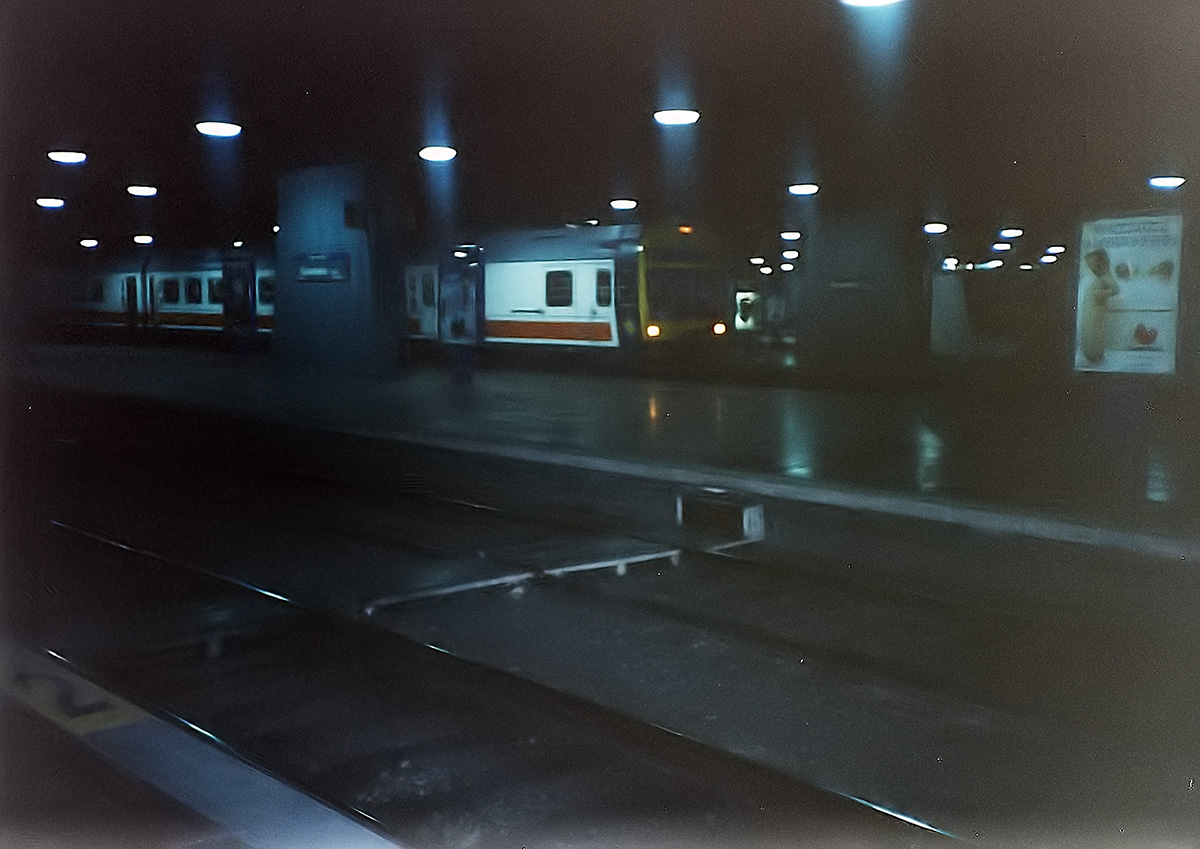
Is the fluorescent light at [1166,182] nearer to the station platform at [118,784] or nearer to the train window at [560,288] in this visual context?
the train window at [560,288]

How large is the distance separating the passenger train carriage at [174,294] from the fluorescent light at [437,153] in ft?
1.02

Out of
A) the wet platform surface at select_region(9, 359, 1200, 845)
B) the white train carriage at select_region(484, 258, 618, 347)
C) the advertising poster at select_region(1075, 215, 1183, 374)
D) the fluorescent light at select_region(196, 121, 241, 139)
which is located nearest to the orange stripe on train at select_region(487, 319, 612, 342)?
the white train carriage at select_region(484, 258, 618, 347)

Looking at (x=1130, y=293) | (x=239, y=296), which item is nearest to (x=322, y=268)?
(x=239, y=296)

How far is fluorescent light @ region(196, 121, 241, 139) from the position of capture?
1689mm

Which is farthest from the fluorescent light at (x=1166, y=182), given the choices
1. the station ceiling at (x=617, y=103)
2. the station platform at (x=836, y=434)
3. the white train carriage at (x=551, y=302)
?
the white train carriage at (x=551, y=302)

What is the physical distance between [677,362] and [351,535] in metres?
0.69

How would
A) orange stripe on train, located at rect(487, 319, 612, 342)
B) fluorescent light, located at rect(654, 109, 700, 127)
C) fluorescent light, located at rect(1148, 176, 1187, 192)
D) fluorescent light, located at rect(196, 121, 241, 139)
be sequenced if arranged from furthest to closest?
1. fluorescent light, located at rect(196, 121, 241, 139)
2. orange stripe on train, located at rect(487, 319, 612, 342)
3. fluorescent light, located at rect(654, 109, 700, 127)
4. fluorescent light, located at rect(1148, 176, 1187, 192)

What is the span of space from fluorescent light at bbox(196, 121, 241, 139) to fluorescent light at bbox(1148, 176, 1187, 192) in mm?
1254

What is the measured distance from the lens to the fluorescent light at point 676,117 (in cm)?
146

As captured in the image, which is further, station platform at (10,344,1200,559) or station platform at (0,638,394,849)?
station platform at (0,638,394,849)

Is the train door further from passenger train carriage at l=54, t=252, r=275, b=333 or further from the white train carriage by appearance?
the white train carriage

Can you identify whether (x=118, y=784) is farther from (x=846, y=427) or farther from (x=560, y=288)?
(x=846, y=427)

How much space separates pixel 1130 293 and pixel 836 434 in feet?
1.24

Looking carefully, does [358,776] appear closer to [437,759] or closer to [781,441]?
[437,759]
